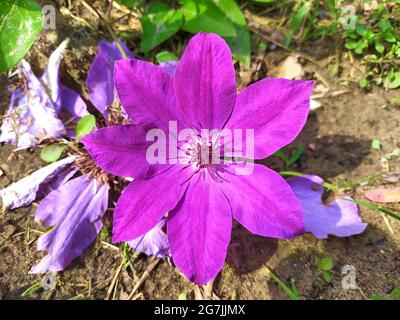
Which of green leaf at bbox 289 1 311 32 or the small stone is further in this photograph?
green leaf at bbox 289 1 311 32

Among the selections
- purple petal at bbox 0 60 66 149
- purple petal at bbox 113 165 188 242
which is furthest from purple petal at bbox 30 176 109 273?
purple petal at bbox 113 165 188 242

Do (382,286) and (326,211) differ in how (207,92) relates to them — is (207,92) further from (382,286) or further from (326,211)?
(382,286)

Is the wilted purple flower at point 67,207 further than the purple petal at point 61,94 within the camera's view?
No

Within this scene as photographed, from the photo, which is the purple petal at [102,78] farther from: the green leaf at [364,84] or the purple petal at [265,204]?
the green leaf at [364,84]

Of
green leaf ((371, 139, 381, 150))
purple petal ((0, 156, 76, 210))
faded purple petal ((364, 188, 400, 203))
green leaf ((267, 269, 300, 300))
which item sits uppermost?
green leaf ((371, 139, 381, 150))

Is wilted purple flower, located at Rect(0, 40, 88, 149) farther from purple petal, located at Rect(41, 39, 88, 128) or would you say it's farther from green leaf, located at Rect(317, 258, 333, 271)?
green leaf, located at Rect(317, 258, 333, 271)

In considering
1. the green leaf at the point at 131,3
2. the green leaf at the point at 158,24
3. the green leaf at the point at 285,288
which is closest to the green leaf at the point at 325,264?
the green leaf at the point at 285,288
